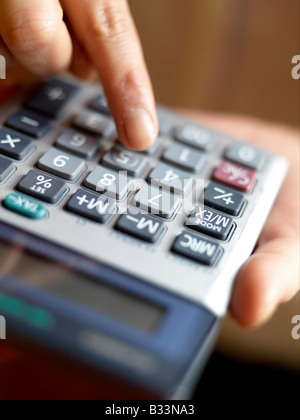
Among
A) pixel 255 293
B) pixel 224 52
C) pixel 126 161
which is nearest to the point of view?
pixel 255 293

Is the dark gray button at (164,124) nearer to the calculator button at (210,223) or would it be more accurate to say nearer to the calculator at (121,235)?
the calculator at (121,235)

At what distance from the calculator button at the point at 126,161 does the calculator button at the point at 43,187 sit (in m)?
0.06

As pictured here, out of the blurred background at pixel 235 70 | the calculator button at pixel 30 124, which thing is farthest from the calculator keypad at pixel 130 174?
the blurred background at pixel 235 70

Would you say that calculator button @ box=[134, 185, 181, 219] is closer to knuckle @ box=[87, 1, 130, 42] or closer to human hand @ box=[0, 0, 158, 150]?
human hand @ box=[0, 0, 158, 150]

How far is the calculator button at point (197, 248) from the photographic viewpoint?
40cm

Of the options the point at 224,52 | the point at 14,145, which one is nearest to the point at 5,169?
the point at 14,145

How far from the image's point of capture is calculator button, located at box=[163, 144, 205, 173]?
1.63 feet

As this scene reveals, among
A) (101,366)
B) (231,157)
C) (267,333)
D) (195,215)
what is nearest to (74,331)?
(101,366)

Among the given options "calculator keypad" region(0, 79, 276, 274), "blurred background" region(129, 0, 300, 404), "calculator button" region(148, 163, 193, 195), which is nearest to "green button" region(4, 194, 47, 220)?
"calculator keypad" region(0, 79, 276, 274)

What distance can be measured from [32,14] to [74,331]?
274 mm

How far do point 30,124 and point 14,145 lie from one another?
0.04 metres

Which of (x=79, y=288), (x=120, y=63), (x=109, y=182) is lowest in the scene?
(x=79, y=288)

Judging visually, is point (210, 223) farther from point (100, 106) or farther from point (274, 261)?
point (100, 106)

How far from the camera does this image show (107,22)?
19.7 inches
